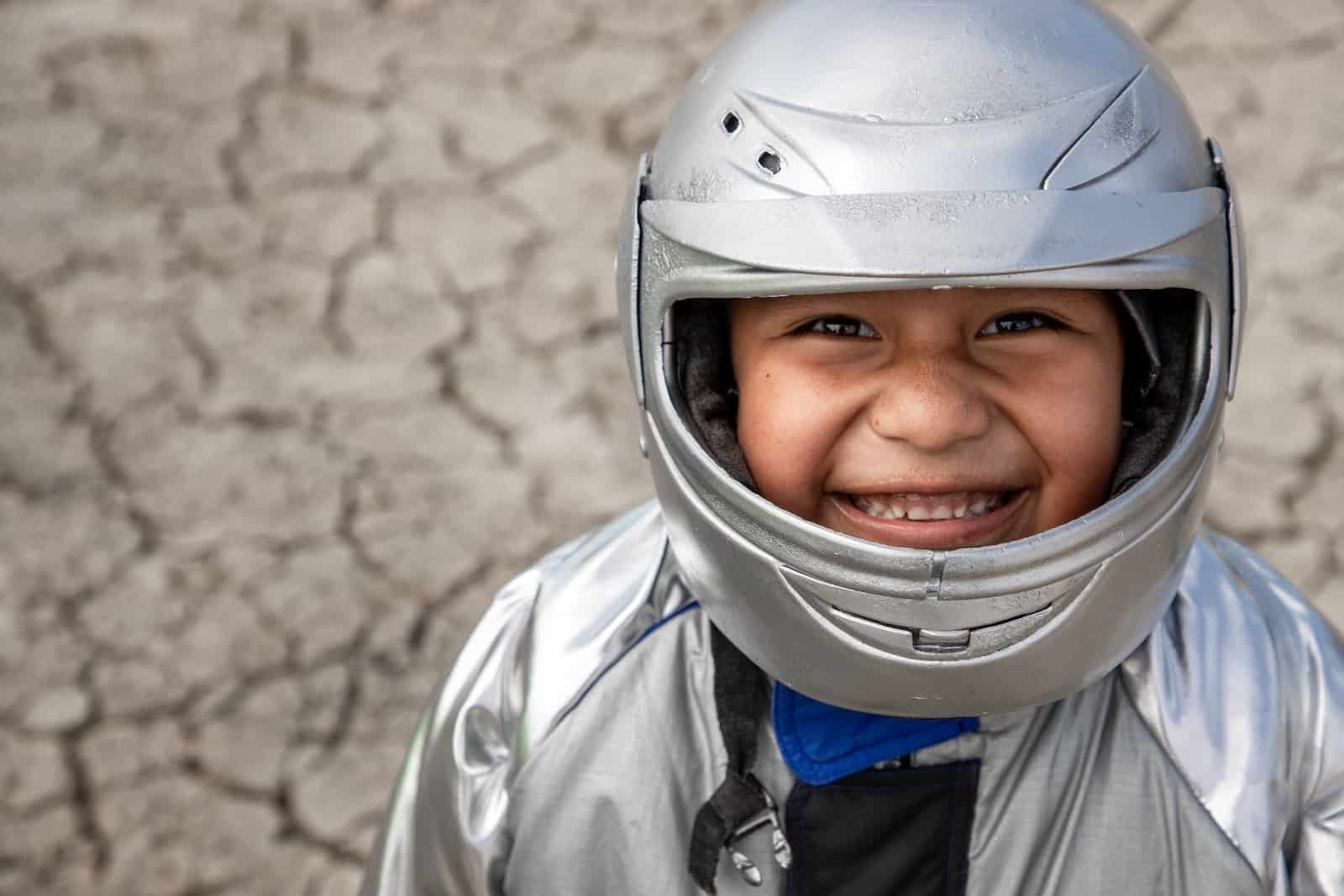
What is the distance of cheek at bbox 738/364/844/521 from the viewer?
3.07ft

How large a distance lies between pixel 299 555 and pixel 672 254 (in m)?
1.36

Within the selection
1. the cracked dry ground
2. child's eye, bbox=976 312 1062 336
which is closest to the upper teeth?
child's eye, bbox=976 312 1062 336

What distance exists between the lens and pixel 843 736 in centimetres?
102

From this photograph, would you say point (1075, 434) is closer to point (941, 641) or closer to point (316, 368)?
point (941, 641)

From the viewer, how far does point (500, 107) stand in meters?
2.85

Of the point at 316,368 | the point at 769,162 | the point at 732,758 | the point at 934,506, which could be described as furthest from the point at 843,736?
the point at 316,368

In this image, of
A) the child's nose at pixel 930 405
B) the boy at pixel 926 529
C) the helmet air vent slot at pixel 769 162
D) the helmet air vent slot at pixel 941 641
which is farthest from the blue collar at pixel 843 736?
the helmet air vent slot at pixel 769 162

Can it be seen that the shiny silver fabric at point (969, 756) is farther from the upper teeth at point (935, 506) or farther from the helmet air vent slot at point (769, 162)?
the helmet air vent slot at point (769, 162)

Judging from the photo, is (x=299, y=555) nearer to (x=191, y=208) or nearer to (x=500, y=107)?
(x=191, y=208)

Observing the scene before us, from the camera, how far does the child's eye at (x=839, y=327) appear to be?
94 centimetres

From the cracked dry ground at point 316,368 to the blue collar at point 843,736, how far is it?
3.21 ft

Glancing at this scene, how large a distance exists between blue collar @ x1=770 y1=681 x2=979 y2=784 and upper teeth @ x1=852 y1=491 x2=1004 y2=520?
168mm

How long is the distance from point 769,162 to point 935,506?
25 cm

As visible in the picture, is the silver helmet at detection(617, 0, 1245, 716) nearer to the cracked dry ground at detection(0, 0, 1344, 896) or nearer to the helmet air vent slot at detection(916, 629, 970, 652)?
the helmet air vent slot at detection(916, 629, 970, 652)
